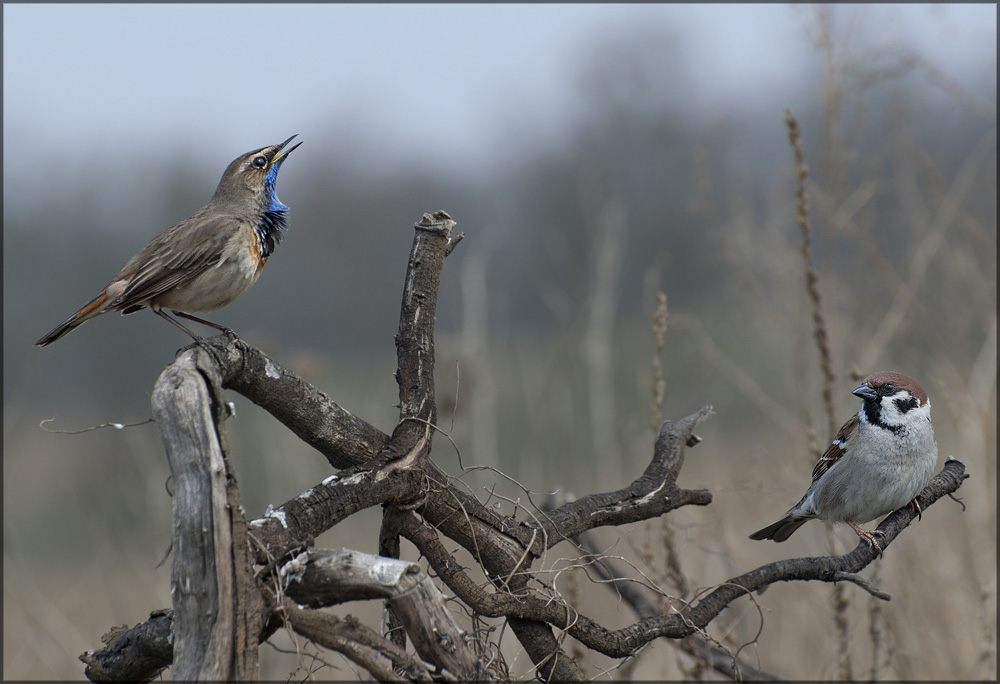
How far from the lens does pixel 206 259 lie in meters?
2.92

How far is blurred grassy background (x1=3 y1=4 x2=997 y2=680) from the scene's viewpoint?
4.45 meters

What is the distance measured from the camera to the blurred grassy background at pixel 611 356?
175 inches

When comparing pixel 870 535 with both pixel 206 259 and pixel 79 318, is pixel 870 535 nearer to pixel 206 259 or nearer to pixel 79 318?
pixel 206 259

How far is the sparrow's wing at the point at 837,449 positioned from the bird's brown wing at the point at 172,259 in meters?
2.36

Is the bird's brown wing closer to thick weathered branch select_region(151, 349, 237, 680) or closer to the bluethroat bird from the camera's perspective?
the bluethroat bird

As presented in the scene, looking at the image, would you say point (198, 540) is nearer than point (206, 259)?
Yes

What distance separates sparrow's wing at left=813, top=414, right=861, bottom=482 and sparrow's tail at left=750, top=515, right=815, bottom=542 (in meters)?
0.17

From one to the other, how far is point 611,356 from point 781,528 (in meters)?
→ 3.98

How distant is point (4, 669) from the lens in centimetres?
614

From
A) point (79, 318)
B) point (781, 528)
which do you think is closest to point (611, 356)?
point (781, 528)

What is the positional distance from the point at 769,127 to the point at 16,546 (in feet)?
37.0

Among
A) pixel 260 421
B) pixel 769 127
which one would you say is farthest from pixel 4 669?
pixel 769 127


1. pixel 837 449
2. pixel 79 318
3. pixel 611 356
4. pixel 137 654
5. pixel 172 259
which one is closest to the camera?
pixel 137 654

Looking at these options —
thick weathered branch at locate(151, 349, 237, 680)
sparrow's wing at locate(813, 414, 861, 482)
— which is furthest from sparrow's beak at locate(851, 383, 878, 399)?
thick weathered branch at locate(151, 349, 237, 680)
